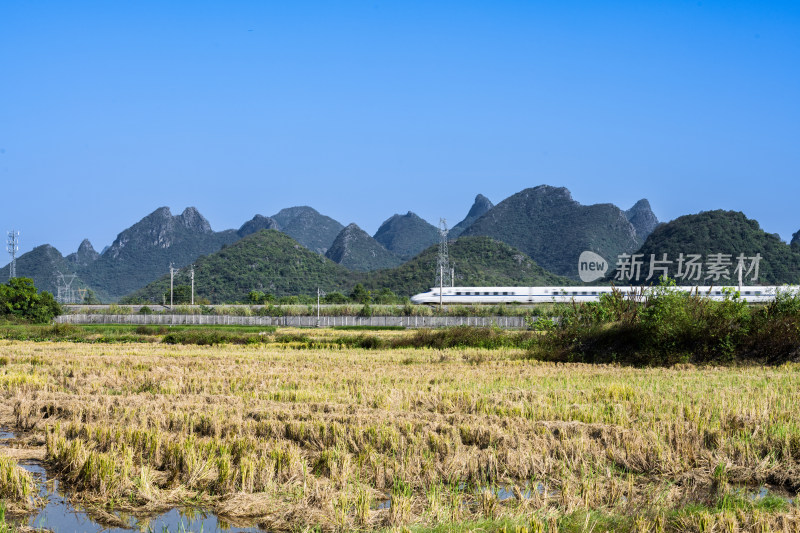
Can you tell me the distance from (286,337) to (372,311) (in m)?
25.8

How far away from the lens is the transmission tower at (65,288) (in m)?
103

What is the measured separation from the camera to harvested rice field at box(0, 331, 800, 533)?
5.32m

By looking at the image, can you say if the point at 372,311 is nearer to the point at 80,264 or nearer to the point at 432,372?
the point at 432,372

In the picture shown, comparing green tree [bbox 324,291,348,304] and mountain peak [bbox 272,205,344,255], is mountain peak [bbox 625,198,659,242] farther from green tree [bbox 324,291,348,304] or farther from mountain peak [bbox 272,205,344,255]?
green tree [bbox 324,291,348,304]

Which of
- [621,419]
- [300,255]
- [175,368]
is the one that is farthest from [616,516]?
[300,255]

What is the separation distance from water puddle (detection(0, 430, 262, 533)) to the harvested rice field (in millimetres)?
89

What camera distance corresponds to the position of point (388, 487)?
6098 mm

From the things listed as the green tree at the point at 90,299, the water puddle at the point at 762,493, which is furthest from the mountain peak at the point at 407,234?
the water puddle at the point at 762,493

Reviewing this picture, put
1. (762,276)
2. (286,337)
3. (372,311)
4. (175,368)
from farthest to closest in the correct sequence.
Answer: (762,276) < (372,311) < (286,337) < (175,368)

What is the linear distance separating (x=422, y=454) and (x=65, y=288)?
11198cm

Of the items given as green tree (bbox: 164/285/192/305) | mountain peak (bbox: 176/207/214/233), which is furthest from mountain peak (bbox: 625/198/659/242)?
green tree (bbox: 164/285/192/305)

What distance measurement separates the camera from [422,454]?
22.3 feet

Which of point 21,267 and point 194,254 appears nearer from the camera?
point 21,267

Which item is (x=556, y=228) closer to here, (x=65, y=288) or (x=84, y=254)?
(x=65, y=288)
